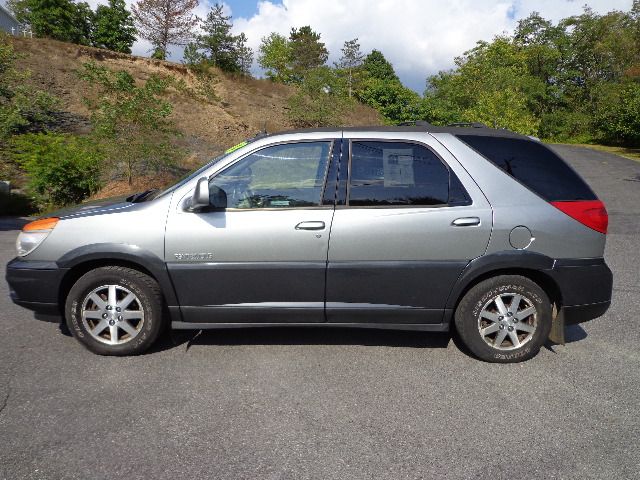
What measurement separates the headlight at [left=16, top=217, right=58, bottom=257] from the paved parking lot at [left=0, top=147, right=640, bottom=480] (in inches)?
23.2

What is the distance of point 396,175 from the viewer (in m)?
3.75

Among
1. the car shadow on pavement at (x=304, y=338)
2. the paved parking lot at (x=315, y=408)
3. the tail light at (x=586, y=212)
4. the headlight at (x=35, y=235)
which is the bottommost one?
the paved parking lot at (x=315, y=408)

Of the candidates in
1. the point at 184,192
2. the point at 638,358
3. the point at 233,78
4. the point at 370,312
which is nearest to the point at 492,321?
the point at 370,312

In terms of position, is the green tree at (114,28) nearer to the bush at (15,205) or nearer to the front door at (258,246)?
the bush at (15,205)

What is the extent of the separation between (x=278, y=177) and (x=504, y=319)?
2.07 metres

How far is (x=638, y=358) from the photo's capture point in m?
3.91

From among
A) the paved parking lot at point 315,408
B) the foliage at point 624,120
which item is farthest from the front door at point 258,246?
the foliage at point 624,120

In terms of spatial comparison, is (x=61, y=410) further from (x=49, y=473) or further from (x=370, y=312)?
(x=370, y=312)

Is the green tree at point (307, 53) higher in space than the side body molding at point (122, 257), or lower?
higher

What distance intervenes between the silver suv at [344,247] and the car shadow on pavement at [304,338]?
0.42 metres

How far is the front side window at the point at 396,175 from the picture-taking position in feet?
12.1

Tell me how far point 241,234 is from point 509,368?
2310 millimetres

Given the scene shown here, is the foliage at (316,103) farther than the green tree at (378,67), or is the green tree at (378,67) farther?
the green tree at (378,67)

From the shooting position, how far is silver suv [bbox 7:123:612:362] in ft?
11.9
